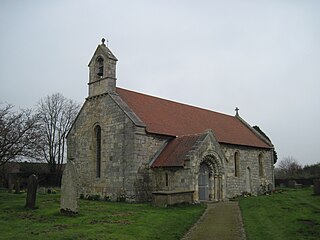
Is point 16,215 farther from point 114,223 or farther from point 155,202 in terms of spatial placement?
point 155,202

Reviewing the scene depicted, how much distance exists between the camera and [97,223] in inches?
570

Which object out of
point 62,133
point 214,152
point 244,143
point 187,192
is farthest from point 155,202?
point 62,133

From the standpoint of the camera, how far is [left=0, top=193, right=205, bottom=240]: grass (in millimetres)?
12445

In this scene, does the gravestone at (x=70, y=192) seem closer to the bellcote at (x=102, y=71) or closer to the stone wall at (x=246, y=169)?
the bellcote at (x=102, y=71)

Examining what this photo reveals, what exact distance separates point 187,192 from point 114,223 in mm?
7553

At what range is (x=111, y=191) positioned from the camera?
24.8 metres

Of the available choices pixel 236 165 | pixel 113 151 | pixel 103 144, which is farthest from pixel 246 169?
pixel 103 144

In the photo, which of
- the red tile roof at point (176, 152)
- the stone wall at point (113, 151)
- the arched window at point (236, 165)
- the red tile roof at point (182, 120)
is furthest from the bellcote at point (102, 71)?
the arched window at point (236, 165)

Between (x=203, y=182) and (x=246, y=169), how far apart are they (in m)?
9.22

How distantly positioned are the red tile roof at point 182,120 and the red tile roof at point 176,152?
3.85 feet

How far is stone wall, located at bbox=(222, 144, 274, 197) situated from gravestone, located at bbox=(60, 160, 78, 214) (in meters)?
14.3

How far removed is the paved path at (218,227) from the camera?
41.2 feet

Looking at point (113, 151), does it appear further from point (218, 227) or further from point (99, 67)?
point (218, 227)

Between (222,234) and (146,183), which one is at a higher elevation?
(146,183)
